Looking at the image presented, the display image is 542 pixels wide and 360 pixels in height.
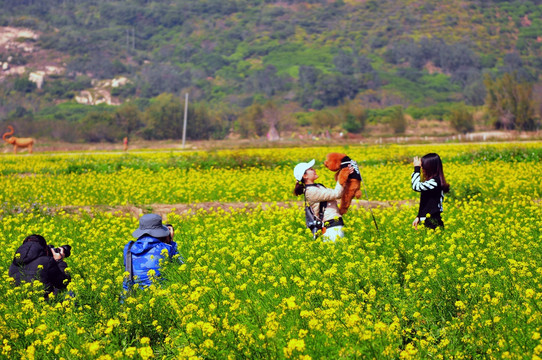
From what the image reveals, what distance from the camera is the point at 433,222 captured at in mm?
8070

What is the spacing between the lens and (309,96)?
114938mm

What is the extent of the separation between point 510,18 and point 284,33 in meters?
60.9

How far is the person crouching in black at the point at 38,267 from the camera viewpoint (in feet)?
21.9

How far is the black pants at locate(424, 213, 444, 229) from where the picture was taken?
318 inches

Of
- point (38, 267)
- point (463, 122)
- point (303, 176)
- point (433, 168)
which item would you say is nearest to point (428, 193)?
point (433, 168)

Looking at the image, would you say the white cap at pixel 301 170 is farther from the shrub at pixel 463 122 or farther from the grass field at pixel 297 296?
the shrub at pixel 463 122

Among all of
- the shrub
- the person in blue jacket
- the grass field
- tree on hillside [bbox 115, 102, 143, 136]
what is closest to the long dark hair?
the grass field

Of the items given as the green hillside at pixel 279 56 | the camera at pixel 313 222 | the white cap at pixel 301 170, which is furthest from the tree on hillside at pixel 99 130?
the white cap at pixel 301 170

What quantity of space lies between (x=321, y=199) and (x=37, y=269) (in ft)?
11.0

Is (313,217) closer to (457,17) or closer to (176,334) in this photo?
(176,334)

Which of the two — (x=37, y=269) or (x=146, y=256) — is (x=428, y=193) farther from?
(x=37, y=269)

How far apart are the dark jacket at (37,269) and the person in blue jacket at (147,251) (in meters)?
0.77

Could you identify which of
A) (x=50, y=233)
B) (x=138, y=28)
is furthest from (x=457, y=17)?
(x=50, y=233)

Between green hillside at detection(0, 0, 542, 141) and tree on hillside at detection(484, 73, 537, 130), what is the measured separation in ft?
76.4
